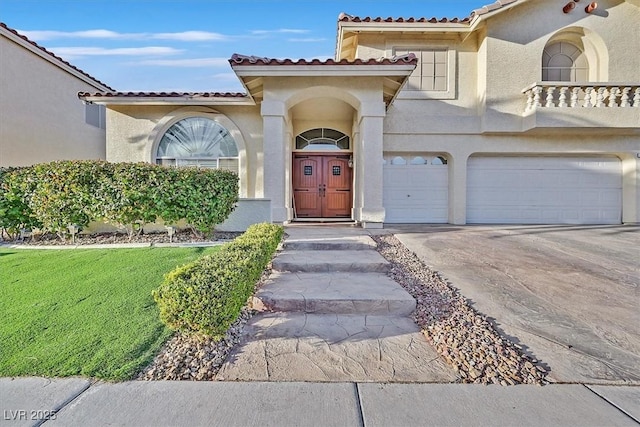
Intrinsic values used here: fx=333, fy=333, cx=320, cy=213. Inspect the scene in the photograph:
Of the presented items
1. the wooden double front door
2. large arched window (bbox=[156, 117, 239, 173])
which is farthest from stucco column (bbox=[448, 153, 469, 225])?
large arched window (bbox=[156, 117, 239, 173])

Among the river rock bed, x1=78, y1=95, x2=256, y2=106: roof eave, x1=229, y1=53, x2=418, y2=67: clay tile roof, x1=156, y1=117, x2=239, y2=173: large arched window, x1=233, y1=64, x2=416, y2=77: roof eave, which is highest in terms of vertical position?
x1=229, y1=53, x2=418, y2=67: clay tile roof

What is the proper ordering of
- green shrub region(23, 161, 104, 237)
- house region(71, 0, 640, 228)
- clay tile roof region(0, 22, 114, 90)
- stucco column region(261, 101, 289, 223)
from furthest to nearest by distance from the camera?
house region(71, 0, 640, 228)
clay tile roof region(0, 22, 114, 90)
stucco column region(261, 101, 289, 223)
green shrub region(23, 161, 104, 237)

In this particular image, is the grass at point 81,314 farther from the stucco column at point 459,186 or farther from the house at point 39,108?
the stucco column at point 459,186

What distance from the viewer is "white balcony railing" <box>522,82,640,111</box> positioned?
9766 mm

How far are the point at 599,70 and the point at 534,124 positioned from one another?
3157mm

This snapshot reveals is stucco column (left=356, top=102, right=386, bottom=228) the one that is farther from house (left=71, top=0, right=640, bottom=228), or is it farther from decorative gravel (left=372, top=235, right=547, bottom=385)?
decorative gravel (left=372, top=235, right=547, bottom=385)

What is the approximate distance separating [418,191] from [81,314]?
9676mm

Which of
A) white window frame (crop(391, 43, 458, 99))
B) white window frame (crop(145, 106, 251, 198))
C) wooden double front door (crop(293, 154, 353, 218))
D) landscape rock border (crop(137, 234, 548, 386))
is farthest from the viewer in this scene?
wooden double front door (crop(293, 154, 353, 218))

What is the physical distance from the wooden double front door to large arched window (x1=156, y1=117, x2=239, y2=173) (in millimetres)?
2313

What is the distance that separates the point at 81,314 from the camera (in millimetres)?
3457

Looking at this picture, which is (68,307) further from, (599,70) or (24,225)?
(599,70)

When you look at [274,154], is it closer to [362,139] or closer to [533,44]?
[362,139]

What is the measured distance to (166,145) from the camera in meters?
10.6

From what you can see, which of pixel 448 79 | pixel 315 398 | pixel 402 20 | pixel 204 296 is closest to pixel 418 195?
pixel 448 79
